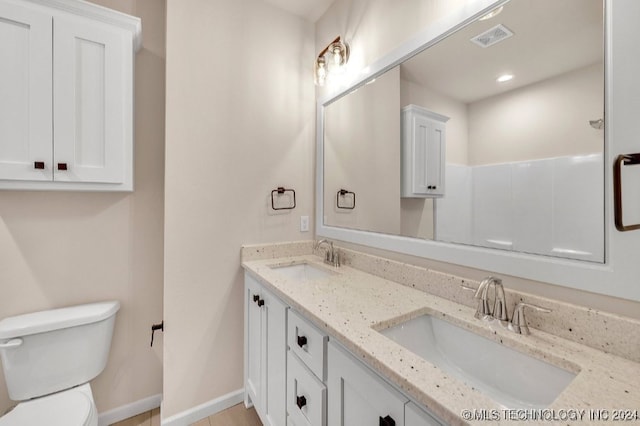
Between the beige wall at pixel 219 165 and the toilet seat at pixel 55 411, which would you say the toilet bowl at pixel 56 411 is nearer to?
the toilet seat at pixel 55 411

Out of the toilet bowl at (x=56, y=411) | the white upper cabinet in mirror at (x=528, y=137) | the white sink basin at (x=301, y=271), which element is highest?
the white upper cabinet in mirror at (x=528, y=137)

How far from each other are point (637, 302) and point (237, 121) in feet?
6.15

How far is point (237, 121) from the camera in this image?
171 cm

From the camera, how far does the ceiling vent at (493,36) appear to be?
3.13ft

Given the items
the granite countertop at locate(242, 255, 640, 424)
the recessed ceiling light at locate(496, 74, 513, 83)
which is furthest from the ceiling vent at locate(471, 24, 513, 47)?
the granite countertop at locate(242, 255, 640, 424)

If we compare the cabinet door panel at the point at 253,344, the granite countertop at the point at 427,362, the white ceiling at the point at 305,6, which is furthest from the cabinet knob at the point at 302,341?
the white ceiling at the point at 305,6

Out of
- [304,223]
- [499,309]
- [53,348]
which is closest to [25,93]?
[53,348]

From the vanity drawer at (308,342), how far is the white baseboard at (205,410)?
93 cm

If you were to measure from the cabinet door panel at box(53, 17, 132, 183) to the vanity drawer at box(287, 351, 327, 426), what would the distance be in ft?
4.21

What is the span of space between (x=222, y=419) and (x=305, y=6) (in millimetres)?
2725

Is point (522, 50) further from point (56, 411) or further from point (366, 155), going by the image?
point (56, 411)

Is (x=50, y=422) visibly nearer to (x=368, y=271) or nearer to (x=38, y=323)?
(x=38, y=323)

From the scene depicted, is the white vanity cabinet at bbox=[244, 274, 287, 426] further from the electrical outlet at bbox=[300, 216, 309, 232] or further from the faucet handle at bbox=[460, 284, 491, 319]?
the faucet handle at bbox=[460, 284, 491, 319]

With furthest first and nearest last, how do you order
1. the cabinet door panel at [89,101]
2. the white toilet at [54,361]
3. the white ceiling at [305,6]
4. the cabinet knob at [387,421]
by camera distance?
the white ceiling at [305,6] → the cabinet door panel at [89,101] → the white toilet at [54,361] → the cabinet knob at [387,421]
